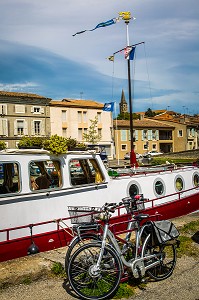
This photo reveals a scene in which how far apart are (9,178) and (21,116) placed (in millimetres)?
40468

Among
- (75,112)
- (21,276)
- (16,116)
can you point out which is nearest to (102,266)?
(21,276)

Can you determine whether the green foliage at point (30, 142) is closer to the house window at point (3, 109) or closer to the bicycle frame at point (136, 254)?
the bicycle frame at point (136, 254)

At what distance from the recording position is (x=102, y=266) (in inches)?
180

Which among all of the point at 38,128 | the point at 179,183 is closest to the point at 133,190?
the point at 179,183

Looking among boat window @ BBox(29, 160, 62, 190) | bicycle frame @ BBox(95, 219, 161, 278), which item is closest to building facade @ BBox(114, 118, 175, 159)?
boat window @ BBox(29, 160, 62, 190)

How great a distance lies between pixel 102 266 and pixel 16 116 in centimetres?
4472

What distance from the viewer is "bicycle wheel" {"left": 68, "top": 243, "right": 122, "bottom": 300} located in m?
4.50

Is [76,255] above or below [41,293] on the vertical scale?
above

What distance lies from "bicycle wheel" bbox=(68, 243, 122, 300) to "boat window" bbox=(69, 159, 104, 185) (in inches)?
185

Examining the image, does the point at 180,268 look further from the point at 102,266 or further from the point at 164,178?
the point at 164,178

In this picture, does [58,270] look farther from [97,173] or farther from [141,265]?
[97,173]

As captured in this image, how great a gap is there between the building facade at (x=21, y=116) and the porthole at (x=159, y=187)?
119 feet

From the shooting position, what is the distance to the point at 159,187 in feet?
39.9

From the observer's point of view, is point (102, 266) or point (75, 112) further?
point (75, 112)
